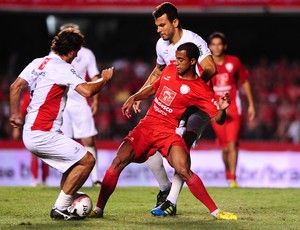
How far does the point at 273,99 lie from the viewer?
20875 mm

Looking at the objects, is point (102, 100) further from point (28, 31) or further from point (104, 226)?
point (104, 226)

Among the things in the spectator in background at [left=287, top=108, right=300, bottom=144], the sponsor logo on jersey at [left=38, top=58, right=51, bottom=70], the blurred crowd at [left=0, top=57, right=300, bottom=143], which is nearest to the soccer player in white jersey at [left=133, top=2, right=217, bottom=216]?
the sponsor logo on jersey at [left=38, top=58, right=51, bottom=70]

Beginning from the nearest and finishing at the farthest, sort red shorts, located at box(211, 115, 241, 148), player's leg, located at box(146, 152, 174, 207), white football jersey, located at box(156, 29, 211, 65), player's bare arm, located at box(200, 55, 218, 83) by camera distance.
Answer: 1. player's bare arm, located at box(200, 55, 218, 83)
2. white football jersey, located at box(156, 29, 211, 65)
3. player's leg, located at box(146, 152, 174, 207)
4. red shorts, located at box(211, 115, 241, 148)

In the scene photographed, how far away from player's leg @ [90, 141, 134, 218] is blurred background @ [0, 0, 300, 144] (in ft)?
32.2

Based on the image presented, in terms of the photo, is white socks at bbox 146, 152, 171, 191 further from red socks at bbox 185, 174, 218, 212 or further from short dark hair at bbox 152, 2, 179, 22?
short dark hair at bbox 152, 2, 179, 22

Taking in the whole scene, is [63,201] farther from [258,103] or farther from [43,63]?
[258,103]

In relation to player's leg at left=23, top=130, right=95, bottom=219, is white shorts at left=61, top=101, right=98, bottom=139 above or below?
above

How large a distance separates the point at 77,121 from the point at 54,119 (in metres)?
4.33

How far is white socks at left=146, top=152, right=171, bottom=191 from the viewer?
10.1 m

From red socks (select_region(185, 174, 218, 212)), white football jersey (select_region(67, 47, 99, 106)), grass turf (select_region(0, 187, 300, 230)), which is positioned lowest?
grass turf (select_region(0, 187, 300, 230))

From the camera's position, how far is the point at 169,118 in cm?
948

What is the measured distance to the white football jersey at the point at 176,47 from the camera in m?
9.94

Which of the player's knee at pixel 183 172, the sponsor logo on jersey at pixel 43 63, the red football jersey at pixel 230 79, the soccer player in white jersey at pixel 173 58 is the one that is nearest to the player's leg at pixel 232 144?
the red football jersey at pixel 230 79

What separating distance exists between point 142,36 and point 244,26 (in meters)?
3.08
